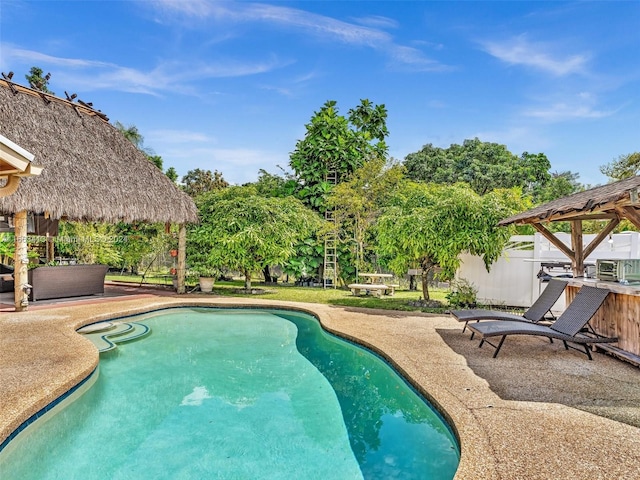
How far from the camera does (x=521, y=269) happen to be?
426 inches

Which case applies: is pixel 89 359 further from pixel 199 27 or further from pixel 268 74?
pixel 268 74

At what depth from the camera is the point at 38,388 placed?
14.6 ft

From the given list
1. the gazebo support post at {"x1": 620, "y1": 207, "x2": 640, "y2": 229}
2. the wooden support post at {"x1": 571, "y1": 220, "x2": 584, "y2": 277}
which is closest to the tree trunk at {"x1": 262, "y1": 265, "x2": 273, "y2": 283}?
the wooden support post at {"x1": 571, "y1": 220, "x2": 584, "y2": 277}

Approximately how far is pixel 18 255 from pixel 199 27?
851cm

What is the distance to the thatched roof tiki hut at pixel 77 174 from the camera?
9377 millimetres

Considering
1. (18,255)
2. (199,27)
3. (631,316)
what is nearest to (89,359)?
(18,255)

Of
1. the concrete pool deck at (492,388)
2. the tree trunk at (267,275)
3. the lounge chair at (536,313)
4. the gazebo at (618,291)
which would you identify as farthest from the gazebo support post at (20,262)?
the gazebo at (618,291)

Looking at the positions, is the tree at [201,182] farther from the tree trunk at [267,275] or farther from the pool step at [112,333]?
the pool step at [112,333]

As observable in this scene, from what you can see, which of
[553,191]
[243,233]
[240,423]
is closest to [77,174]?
[243,233]

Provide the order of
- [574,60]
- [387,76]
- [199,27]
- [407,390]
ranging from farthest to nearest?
[387,76] → [574,60] → [199,27] → [407,390]

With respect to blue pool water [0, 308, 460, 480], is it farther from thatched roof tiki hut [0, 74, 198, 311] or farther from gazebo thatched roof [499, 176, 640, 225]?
thatched roof tiki hut [0, 74, 198, 311]

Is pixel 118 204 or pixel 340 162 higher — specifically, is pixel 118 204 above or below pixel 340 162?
below

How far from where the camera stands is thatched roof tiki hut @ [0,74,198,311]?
30.8ft

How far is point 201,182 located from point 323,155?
14.1 metres
